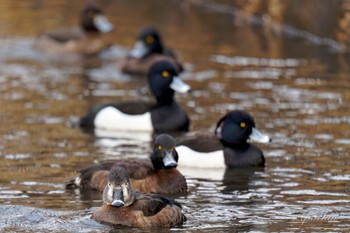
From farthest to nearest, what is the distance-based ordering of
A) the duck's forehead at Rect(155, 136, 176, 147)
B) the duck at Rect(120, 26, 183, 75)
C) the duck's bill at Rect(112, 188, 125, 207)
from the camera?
the duck at Rect(120, 26, 183, 75) → the duck's forehead at Rect(155, 136, 176, 147) → the duck's bill at Rect(112, 188, 125, 207)

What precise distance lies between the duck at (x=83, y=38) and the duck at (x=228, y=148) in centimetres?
960

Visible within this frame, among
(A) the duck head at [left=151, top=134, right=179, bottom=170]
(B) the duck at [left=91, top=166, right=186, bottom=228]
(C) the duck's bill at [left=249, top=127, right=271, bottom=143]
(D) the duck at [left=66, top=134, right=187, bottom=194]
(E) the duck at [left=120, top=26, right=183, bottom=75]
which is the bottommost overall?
(B) the duck at [left=91, top=166, right=186, bottom=228]

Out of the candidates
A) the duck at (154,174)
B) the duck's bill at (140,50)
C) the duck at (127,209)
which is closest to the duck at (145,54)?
the duck's bill at (140,50)

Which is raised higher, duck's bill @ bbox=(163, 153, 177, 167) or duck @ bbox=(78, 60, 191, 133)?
duck @ bbox=(78, 60, 191, 133)

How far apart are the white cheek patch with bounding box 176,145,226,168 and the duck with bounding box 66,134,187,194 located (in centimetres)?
148

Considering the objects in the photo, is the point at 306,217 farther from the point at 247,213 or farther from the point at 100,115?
the point at 100,115

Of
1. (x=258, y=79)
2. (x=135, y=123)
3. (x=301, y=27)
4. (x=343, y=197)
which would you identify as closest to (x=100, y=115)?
(x=135, y=123)

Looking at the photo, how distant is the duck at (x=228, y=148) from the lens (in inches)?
552

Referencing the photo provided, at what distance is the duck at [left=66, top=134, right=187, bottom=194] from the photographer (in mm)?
12312

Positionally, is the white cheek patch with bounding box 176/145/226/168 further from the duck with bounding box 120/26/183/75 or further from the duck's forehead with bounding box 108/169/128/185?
the duck with bounding box 120/26/183/75

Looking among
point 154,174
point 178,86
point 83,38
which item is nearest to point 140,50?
point 83,38

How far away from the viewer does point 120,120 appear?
54.8 feet

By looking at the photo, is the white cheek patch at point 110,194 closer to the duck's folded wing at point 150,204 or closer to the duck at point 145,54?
the duck's folded wing at point 150,204

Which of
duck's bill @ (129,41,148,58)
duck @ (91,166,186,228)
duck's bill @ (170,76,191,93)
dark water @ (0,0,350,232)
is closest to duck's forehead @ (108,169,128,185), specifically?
duck @ (91,166,186,228)
